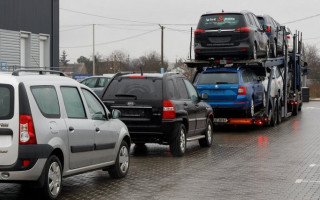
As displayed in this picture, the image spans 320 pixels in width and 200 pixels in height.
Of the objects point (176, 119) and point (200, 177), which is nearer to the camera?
point (200, 177)

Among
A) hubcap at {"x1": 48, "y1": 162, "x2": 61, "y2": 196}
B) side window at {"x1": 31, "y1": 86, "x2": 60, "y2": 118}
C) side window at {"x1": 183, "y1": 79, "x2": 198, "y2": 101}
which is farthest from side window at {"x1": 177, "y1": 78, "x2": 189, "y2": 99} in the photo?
hubcap at {"x1": 48, "y1": 162, "x2": 61, "y2": 196}

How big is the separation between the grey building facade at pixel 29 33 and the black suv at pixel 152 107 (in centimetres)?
1790

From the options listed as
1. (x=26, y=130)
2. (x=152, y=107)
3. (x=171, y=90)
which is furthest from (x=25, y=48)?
(x=26, y=130)

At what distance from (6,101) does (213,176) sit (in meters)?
4.32

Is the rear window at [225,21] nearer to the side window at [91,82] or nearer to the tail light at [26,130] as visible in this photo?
the side window at [91,82]

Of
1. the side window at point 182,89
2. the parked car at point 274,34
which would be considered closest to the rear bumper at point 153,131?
the side window at point 182,89

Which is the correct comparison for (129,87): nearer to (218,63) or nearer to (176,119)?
(176,119)

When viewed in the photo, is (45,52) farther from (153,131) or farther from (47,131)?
(47,131)

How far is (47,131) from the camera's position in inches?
343

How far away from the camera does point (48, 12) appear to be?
118 ft

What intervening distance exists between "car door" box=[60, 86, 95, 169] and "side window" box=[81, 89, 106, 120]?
0.33 metres

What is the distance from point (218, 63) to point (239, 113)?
1.89 m

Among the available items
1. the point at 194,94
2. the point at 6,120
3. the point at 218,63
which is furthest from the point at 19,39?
the point at 6,120

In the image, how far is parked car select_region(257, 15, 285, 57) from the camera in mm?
25766
